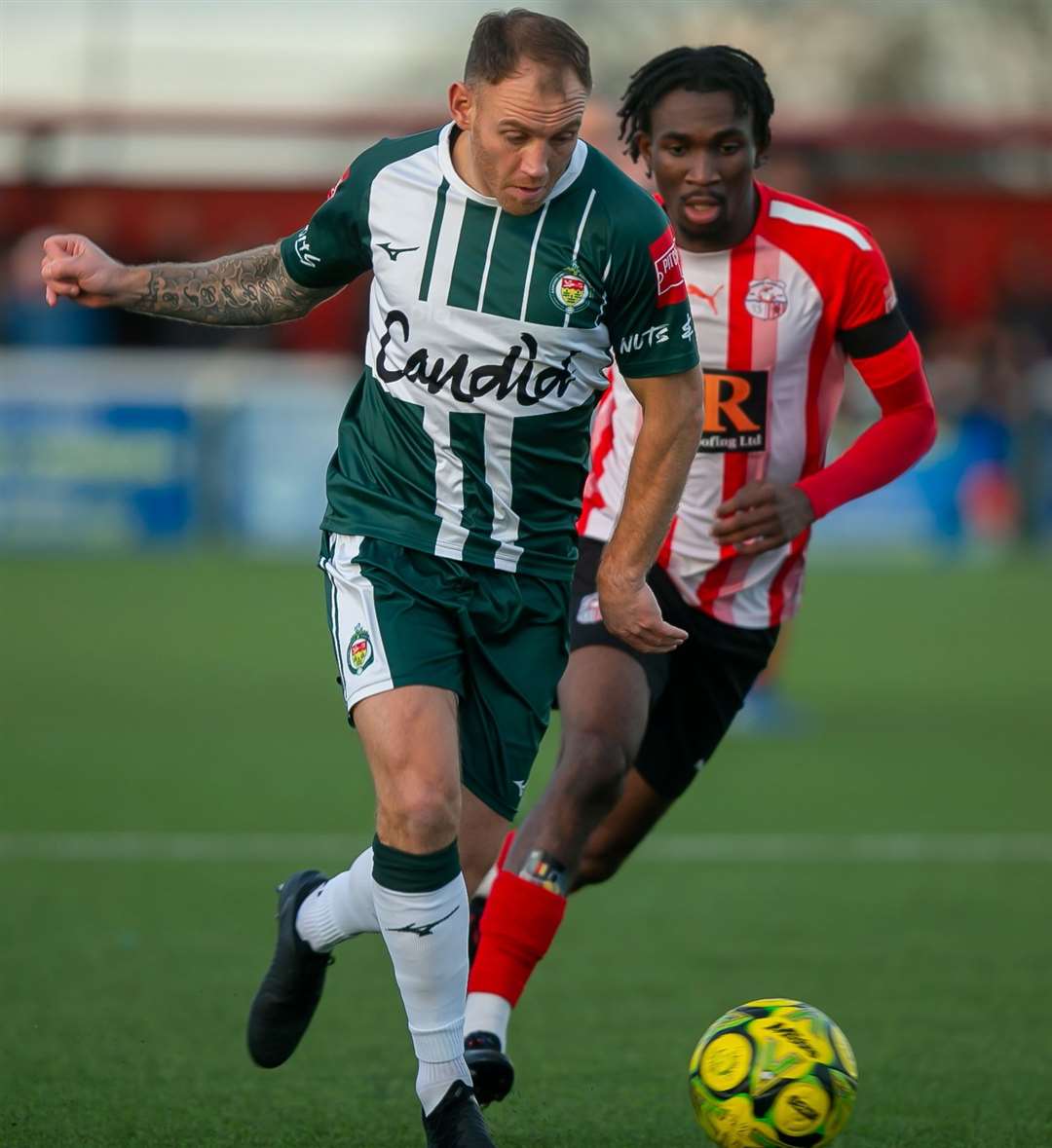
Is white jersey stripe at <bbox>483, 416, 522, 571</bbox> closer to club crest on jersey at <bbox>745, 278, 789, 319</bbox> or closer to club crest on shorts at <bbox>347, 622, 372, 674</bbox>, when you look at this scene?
club crest on shorts at <bbox>347, 622, 372, 674</bbox>

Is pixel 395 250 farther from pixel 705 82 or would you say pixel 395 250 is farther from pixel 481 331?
pixel 705 82

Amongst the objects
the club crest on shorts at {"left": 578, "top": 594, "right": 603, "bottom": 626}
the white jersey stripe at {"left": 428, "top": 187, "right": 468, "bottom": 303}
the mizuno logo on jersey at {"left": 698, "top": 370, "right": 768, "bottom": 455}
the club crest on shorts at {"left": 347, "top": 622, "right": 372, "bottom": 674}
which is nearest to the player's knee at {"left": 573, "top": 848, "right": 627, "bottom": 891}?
the club crest on shorts at {"left": 578, "top": 594, "right": 603, "bottom": 626}

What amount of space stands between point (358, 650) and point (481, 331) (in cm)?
75

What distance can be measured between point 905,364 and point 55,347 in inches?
734

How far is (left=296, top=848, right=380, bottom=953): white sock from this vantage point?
4.78 m

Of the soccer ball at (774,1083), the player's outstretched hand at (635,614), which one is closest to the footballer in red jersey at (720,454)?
the player's outstretched hand at (635,614)

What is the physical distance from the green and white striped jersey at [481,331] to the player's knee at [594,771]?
0.65 metres

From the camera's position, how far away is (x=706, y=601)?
5.64 metres

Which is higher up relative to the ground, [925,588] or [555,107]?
[555,107]

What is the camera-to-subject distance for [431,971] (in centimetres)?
431

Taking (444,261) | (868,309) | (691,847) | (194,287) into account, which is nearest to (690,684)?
(868,309)

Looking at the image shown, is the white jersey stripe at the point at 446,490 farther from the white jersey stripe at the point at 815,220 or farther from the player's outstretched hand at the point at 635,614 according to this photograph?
the white jersey stripe at the point at 815,220

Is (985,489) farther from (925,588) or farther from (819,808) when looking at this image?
(819,808)

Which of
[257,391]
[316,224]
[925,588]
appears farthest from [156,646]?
[316,224]
